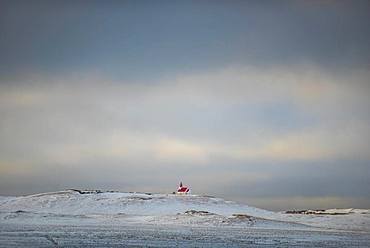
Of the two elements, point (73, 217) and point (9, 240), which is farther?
point (73, 217)

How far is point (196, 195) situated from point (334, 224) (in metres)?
28.6

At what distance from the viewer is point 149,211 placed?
8412cm

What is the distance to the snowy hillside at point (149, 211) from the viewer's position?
67.4m

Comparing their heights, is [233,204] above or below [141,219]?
above

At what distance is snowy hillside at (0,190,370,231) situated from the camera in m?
67.4

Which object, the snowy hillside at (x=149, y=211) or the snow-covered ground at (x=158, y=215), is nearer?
the snow-covered ground at (x=158, y=215)

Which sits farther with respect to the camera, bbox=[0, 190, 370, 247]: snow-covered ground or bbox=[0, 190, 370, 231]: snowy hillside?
bbox=[0, 190, 370, 231]: snowy hillside

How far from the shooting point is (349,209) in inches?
3959

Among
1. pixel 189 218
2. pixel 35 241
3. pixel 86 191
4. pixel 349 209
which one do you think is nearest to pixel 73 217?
pixel 189 218

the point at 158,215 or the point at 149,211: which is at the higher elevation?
the point at 149,211

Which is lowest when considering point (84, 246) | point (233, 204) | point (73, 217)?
point (84, 246)

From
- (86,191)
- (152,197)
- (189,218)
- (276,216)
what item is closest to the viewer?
(189,218)

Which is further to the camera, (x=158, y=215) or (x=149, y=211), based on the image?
(x=149, y=211)

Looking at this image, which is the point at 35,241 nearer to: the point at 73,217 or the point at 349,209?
the point at 73,217
